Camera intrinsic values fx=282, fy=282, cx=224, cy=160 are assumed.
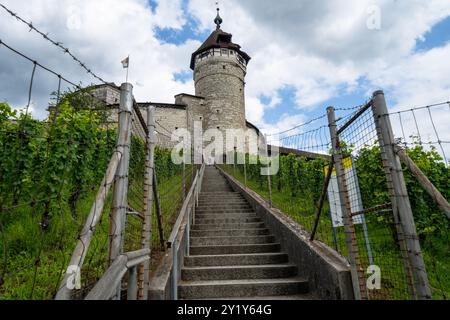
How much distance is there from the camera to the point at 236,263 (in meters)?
4.23

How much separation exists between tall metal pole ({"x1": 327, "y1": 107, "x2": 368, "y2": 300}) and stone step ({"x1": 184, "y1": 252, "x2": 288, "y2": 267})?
1604 millimetres

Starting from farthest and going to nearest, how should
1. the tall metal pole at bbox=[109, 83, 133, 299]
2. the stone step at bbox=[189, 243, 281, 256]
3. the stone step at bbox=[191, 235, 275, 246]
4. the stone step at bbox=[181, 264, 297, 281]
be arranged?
the stone step at bbox=[191, 235, 275, 246]
the stone step at bbox=[189, 243, 281, 256]
the stone step at bbox=[181, 264, 297, 281]
the tall metal pole at bbox=[109, 83, 133, 299]

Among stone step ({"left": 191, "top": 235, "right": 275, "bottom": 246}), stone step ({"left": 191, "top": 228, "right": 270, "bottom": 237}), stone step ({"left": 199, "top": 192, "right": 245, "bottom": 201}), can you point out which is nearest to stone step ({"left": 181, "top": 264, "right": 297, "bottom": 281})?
stone step ({"left": 191, "top": 235, "right": 275, "bottom": 246})

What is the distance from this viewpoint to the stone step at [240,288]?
3.42 metres

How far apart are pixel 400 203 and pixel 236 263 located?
8.59 feet

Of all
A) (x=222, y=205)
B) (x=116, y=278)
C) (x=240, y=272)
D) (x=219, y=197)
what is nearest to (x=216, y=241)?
(x=240, y=272)

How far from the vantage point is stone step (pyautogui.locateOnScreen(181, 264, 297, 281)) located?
12.5ft

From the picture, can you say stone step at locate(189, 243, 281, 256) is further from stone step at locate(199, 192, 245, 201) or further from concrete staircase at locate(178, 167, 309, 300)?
stone step at locate(199, 192, 245, 201)

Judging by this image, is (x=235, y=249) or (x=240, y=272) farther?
(x=235, y=249)

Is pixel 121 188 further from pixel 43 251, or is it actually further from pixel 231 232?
pixel 231 232

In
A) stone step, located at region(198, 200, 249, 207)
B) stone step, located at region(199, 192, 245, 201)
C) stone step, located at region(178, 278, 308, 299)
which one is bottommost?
stone step, located at region(178, 278, 308, 299)

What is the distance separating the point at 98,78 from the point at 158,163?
1036cm

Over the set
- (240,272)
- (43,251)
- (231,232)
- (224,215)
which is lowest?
(240,272)

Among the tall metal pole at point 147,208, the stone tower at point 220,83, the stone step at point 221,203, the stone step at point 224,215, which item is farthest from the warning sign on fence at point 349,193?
the stone tower at point 220,83
